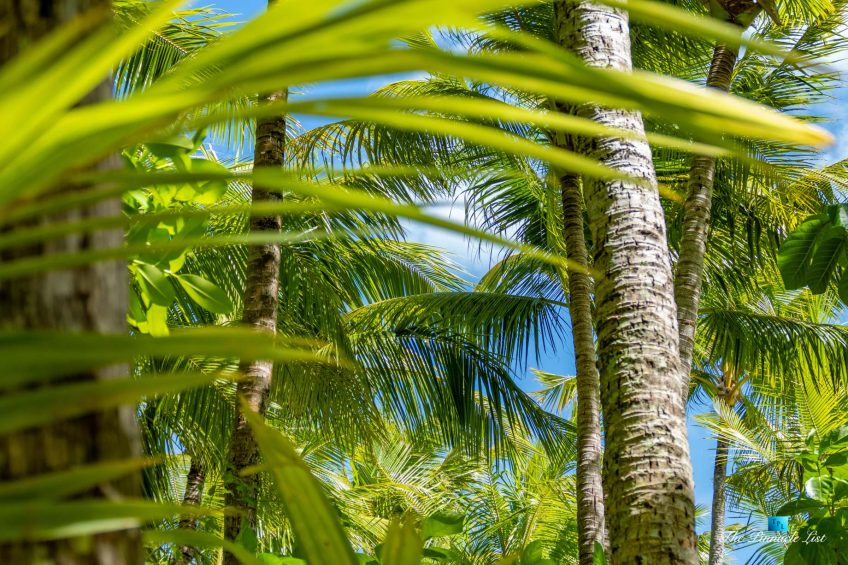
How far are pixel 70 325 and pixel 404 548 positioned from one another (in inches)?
11.3

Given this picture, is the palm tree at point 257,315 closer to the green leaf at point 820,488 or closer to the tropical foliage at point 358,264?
the tropical foliage at point 358,264

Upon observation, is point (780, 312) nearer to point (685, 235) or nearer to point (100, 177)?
point (685, 235)

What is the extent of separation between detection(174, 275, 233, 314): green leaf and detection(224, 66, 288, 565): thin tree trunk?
97.8 inches

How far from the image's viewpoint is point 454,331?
24.7 feet

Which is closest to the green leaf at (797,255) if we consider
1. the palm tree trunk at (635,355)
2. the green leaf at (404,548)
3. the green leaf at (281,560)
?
the palm tree trunk at (635,355)

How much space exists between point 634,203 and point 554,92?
2137 mm

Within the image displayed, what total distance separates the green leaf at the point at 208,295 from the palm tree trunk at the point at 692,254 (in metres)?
3.49

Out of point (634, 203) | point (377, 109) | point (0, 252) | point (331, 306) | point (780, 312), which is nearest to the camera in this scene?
point (377, 109)

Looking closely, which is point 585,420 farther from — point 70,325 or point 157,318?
point 70,325

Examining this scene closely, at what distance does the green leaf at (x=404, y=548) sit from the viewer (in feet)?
1.88

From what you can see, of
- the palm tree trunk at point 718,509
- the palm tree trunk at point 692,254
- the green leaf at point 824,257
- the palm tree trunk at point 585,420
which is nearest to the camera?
the green leaf at point 824,257

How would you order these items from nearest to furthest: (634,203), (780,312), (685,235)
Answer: (634,203) < (685,235) < (780,312)

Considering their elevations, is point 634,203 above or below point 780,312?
below

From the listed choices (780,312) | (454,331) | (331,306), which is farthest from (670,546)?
(780,312)
